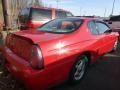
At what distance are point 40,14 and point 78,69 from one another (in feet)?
18.8

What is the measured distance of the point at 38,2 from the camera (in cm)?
2692

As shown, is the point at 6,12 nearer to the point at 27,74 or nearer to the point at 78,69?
the point at 78,69

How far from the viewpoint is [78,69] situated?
403cm

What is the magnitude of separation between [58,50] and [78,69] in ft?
3.12

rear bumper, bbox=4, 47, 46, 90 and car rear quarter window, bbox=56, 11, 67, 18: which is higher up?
car rear quarter window, bbox=56, 11, 67, 18

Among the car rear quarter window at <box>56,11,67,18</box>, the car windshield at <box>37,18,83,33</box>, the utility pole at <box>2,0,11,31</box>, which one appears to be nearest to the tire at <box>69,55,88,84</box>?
the car windshield at <box>37,18,83,33</box>

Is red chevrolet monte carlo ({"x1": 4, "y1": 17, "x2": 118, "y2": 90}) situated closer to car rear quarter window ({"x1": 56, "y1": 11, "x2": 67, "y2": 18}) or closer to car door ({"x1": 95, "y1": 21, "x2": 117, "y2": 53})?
car door ({"x1": 95, "y1": 21, "x2": 117, "y2": 53})

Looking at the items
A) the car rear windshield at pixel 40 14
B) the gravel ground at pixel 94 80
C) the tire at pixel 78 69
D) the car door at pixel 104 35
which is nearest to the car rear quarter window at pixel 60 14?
the car rear windshield at pixel 40 14

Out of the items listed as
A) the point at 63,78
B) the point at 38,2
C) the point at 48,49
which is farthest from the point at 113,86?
the point at 38,2

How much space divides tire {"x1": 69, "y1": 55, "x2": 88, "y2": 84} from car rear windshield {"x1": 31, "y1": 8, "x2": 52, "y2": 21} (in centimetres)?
512

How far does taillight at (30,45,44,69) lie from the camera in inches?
117

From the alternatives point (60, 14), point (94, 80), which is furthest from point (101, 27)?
point (60, 14)

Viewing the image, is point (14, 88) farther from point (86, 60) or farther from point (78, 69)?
point (86, 60)

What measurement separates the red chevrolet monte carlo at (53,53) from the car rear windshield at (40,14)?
440cm
